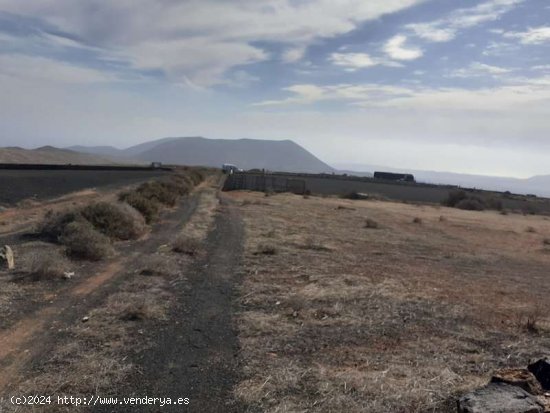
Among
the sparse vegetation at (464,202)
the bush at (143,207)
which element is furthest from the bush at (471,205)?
the bush at (143,207)

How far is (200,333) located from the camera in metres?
9.11

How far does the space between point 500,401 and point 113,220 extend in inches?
620

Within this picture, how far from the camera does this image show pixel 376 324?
10.2m

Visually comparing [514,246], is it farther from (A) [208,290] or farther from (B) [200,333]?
(B) [200,333]

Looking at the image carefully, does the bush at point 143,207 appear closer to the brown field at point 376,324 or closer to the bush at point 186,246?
the brown field at point 376,324

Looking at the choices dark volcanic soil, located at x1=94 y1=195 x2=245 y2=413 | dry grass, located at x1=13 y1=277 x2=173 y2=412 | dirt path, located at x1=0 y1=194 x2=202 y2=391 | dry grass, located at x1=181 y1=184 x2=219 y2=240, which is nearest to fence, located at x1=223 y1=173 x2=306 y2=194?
dry grass, located at x1=181 y1=184 x2=219 y2=240

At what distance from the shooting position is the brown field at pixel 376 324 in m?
6.88

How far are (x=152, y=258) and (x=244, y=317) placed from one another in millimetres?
5954

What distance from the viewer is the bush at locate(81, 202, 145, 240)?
18.2 meters

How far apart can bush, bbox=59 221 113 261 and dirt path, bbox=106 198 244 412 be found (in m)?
3.02

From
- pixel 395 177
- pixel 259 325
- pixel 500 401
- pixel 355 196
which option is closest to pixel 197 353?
pixel 259 325

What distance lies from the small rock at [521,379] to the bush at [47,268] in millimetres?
9858

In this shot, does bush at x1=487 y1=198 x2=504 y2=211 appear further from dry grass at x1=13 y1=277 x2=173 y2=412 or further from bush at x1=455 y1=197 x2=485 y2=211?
dry grass at x1=13 y1=277 x2=173 y2=412

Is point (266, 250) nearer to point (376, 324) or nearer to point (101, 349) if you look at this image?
point (376, 324)
